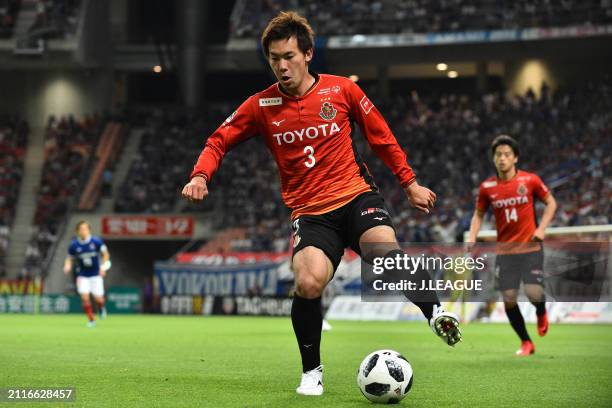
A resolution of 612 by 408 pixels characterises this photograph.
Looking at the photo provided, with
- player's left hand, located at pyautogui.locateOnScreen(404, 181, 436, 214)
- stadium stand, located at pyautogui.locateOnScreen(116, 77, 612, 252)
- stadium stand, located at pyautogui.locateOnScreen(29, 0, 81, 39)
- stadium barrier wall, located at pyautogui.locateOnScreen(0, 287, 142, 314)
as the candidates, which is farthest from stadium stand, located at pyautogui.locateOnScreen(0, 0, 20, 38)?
player's left hand, located at pyautogui.locateOnScreen(404, 181, 436, 214)

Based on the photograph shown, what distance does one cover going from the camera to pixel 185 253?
118 feet

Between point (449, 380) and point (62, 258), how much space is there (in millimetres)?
32010

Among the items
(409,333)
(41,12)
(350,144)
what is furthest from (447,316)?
(41,12)

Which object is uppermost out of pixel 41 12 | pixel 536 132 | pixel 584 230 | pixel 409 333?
pixel 41 12

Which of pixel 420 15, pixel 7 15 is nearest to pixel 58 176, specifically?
pixel 7 15

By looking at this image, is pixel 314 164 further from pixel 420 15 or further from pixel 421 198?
pixel 420 15

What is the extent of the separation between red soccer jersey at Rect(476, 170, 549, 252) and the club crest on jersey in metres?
5.09

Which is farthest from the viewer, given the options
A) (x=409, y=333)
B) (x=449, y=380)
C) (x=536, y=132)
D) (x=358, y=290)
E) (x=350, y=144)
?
(x=536, y=132)

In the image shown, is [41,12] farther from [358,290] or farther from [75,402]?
[75,402]

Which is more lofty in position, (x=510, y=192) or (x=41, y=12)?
(x=41, y=12)

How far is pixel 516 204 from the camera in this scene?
12.3 meters

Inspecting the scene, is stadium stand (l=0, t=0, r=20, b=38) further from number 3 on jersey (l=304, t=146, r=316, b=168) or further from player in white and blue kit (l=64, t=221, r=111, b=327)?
number 3 on jersey (l=304, t=146, r=316, b=168)

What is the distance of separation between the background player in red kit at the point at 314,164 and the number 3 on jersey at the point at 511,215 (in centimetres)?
487

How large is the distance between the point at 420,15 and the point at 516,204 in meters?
28.1
